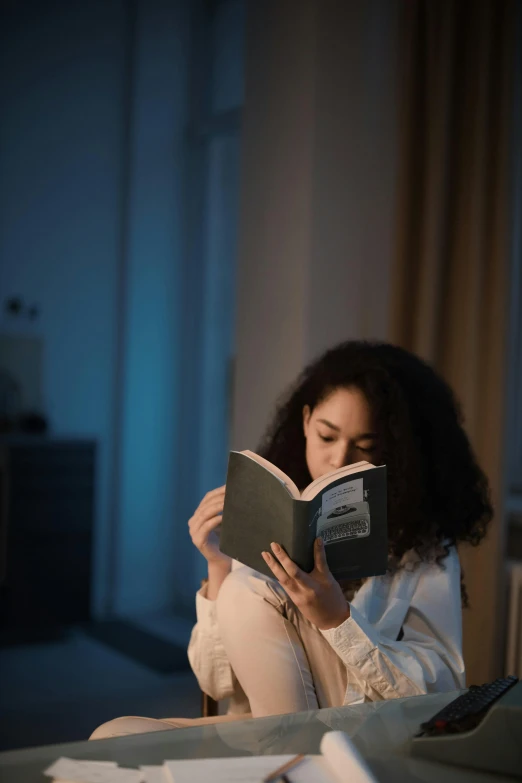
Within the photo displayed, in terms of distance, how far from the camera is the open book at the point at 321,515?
121 cm

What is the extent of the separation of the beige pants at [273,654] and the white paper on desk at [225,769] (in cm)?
41

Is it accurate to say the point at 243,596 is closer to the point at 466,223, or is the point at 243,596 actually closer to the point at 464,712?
the point at 464,712

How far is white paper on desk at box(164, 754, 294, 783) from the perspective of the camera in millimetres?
768

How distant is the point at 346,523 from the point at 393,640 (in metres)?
0.23

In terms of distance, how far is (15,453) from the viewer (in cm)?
343

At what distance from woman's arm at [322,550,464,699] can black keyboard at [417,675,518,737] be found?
260 mm

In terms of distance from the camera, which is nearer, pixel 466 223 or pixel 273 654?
pixel 273 654

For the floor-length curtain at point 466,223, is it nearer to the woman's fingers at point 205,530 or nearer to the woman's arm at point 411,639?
the woman's arm at point 411,639

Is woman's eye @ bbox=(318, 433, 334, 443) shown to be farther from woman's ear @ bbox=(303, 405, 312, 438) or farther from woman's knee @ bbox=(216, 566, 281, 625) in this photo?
woman's knee @ bbox=(216, 566, 281, 625)

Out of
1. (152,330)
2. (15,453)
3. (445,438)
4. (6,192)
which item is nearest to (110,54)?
(6,192)

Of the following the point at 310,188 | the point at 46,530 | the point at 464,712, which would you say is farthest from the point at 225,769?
the point at 46,530

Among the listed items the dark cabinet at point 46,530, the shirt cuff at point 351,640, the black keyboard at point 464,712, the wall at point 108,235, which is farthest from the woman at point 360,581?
the wall at point 108,235

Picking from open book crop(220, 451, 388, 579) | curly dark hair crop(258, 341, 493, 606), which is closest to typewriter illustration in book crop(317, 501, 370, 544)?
open book crop(220, 451, 388, 579)

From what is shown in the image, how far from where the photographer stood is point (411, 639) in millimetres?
1340
